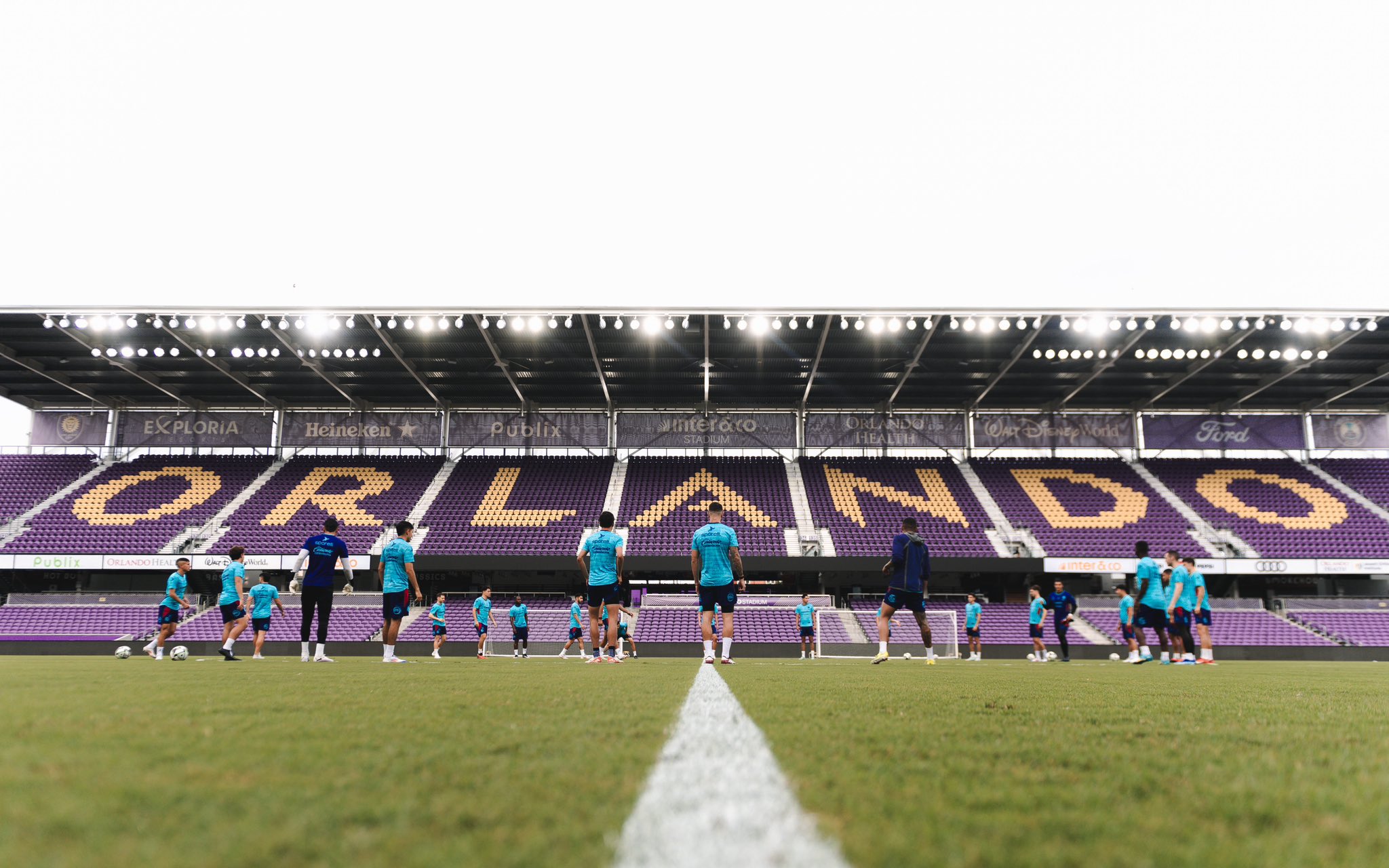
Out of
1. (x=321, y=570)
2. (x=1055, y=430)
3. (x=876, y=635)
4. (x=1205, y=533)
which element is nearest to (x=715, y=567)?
(x=321, y=570)

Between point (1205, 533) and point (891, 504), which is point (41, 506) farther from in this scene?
point (1205, 533)

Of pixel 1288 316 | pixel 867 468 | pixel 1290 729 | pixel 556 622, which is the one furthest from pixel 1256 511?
pixel 1290 729

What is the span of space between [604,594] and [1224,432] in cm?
3416

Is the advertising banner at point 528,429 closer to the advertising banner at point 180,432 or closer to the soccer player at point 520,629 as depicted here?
the advertising banner at point 180,432

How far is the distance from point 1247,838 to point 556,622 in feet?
77.7

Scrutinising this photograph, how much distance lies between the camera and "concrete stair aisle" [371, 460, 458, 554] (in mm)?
29016

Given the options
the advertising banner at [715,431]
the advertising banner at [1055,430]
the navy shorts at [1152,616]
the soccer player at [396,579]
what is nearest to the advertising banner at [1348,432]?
the advertising banner at [1055,430]

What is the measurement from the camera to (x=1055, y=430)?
3569 cm

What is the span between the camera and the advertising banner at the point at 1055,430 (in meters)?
35.6

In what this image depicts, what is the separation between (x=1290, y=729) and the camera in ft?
13.0

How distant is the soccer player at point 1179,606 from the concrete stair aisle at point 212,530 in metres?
28.5

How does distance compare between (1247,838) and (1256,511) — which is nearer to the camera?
(1247,838)

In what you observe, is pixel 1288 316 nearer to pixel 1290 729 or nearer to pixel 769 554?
pixel 769 554

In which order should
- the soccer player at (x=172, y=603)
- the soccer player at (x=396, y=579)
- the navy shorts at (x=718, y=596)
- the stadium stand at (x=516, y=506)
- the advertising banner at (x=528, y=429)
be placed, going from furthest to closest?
the advertising banner at (x=528, y=429) → the stadium stand at (x=516, y=506) → the soccer player at (x=172, y=603) → the soccer player at (x=396, y=579) → the navy shorts at (x=718, y=596)
